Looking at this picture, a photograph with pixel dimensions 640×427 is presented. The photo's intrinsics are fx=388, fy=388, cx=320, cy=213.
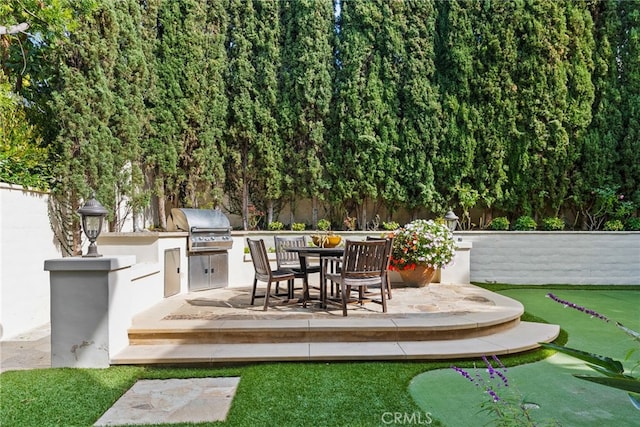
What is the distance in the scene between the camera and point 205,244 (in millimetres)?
6023

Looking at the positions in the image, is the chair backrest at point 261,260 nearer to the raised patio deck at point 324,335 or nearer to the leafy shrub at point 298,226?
the raised patio deck at point 324,335

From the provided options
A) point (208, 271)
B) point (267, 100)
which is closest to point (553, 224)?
point (267, 100)

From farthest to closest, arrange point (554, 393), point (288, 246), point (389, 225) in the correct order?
point (389, 225) < point (288, 246) < point (554, 393)

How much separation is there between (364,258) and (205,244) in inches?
113

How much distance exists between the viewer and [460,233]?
8219 mm

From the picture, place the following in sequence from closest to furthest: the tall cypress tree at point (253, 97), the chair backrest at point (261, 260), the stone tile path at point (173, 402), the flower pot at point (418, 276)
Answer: the stone tile path at point (173, 402) → the chair backrest at point (261, 260) → the flower pot at point (418, 276) → the tall cypress tree at point (253, 97)

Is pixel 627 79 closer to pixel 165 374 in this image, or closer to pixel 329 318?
pixel 329 318

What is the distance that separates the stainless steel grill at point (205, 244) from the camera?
19.3 ft

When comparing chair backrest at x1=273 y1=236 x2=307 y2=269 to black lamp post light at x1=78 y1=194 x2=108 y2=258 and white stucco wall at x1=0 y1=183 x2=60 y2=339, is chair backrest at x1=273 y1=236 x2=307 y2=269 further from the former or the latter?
white stucco wall at x1=0 y1=183 x2=60 y2=339

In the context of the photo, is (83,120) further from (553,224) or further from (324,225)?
(553,224)

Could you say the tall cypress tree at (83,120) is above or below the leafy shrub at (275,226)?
above

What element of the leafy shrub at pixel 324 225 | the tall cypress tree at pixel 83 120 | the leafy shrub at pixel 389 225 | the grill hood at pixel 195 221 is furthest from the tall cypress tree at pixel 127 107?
the leafy shrub at pixel 389 225

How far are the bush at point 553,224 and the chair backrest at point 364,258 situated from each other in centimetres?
559

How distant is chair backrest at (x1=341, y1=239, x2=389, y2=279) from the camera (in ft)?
13.7
